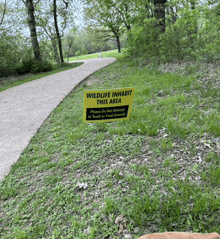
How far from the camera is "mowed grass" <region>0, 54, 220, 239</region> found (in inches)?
83.8

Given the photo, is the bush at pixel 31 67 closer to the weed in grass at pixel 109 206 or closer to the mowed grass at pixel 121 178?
the mowed grass at pixel 121 178

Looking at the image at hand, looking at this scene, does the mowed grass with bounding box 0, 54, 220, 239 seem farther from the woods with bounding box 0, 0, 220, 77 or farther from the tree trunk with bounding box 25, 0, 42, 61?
the tree trunk with bounding box 25, 0, 42, 61

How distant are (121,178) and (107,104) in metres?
1.27

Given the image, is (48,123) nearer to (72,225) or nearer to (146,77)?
(72,225)

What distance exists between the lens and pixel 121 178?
2.83 m

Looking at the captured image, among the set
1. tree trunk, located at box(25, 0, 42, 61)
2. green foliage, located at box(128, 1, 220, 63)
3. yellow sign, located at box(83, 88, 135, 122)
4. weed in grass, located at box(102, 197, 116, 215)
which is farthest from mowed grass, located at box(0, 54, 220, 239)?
tree trunk, located at box(25, 0, 42, 61)

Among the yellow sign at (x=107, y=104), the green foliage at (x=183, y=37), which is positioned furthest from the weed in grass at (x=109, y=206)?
the green foliage at (x=183, y=37)

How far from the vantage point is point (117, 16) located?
51.8 feet

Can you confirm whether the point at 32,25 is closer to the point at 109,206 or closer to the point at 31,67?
the point at 31,67

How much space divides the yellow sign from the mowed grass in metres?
0.67

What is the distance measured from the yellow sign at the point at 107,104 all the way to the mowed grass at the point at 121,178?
2.21 feet

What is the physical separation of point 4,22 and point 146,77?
12.6 m

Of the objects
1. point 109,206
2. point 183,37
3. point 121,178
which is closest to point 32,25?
point 183,37

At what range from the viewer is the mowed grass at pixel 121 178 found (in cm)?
213
